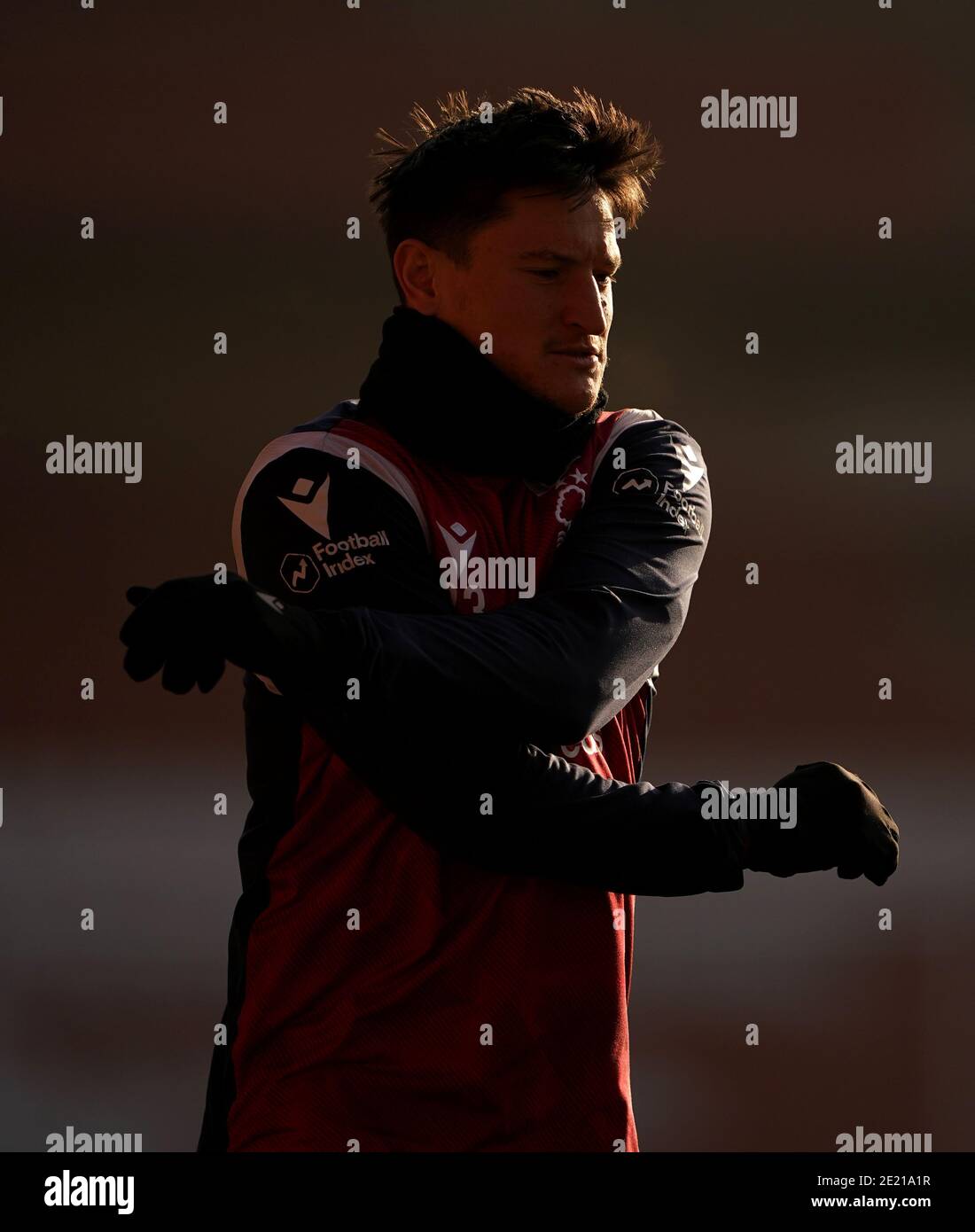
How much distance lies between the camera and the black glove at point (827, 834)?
1.15 metres

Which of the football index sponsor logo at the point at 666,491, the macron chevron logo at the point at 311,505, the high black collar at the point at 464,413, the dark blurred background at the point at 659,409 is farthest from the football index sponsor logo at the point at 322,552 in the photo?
the dark blurred background at the point at 659,409

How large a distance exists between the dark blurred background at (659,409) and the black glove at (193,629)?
2.17m

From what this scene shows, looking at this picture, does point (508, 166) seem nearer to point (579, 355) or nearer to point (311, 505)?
point (579, 355)

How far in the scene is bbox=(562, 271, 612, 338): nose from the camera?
4.01 feet

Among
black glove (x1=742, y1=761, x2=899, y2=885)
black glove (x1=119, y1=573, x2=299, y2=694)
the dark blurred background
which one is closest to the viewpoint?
black glove (x1=119, y1=573, x2=299, y2=694)

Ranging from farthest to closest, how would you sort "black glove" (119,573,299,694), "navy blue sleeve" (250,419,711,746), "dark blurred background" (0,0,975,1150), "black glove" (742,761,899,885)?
1. "dark blurred background" (0,0,975,1150)
2. "black glove" (742,761,899,885)
3. "navy blue sleeve" (250,419,711,746)
4. "black glove" (119,573,299,694)

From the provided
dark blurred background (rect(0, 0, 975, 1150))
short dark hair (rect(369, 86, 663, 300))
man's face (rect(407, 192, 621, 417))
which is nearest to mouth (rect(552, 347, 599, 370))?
man's face (rect(407, 192, 621, 417))

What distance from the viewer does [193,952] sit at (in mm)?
3016

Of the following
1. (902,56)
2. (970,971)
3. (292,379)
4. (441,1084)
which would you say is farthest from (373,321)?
(441,1084)

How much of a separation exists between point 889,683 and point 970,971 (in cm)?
58

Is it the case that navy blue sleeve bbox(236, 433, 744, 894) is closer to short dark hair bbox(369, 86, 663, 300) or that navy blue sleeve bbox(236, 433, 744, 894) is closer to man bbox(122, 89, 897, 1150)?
man bbox(122, 89, 897, 1150)

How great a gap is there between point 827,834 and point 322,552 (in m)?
0.42

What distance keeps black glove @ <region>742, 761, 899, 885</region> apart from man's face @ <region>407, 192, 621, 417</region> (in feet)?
1.15
